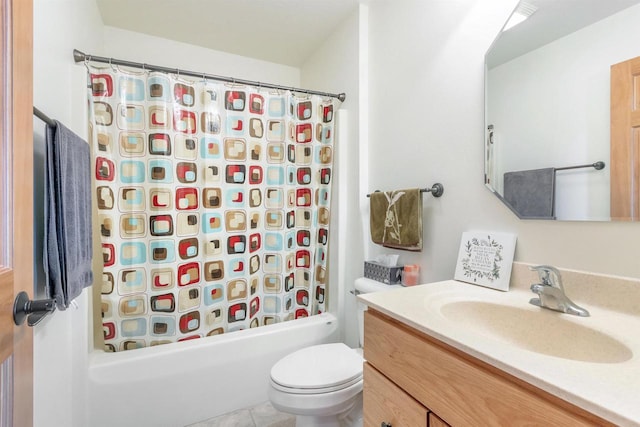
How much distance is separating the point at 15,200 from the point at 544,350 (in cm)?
133

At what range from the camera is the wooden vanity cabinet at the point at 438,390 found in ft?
1.65

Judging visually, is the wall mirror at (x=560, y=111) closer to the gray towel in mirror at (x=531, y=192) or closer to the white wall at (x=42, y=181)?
the gray towel in mirror at (x=531, y=192)

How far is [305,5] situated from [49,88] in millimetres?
1475

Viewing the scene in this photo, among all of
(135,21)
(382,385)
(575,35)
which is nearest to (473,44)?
(575,35)

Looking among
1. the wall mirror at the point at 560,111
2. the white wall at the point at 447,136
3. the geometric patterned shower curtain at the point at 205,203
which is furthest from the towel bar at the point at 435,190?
the geometric patterned shower curtain at the point at 205,203

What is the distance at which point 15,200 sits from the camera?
57 centimetres

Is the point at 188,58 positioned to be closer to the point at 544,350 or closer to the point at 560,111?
the point at 560,111

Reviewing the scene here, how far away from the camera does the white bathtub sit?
1.40m

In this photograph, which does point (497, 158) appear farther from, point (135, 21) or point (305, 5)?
point (135, 21)

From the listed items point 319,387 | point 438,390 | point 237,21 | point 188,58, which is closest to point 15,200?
point 438,390

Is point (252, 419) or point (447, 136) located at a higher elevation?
point (447, 136)

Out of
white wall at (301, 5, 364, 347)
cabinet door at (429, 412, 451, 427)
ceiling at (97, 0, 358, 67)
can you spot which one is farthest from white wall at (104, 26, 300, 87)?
cabinet door at (429, 412, 451, 427)

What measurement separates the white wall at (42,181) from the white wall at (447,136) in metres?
1.53

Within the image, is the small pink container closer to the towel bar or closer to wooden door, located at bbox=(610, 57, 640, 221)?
the towel bar
